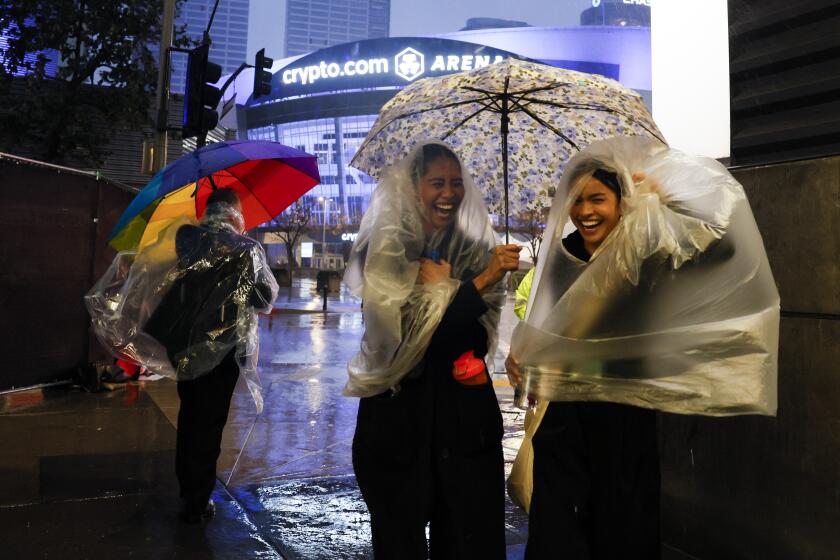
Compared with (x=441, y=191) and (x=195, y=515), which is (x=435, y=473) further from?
(x=195, y=515)

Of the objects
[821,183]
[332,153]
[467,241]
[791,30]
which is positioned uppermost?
[332,153]

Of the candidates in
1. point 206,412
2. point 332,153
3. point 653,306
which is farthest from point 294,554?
point 332,153

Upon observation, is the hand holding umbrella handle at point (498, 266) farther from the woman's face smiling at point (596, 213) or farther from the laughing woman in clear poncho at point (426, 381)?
the woman's face smiling at point (596, 213)

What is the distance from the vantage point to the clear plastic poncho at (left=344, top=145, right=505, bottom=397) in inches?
95.4

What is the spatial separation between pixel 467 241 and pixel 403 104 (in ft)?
3.69

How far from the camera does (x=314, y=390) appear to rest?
7.91 metres

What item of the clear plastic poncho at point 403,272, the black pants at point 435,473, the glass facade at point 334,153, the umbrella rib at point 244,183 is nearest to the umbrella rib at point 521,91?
the clear plastic poncho at point 403,272

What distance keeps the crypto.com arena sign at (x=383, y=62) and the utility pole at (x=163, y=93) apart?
68519mm

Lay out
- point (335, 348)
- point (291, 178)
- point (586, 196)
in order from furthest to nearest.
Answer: point (335, 348) < point (291, 178) < point (586, 196)

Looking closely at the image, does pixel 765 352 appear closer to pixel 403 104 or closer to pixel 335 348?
pixel 403 104

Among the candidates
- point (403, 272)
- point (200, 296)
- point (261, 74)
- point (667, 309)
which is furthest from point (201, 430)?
point (261, 74)

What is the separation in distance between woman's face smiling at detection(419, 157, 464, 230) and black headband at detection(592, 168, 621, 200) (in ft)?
1.71

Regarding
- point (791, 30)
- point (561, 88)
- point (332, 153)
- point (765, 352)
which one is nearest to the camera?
point (765, 352)

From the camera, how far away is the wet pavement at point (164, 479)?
3.45 metres
